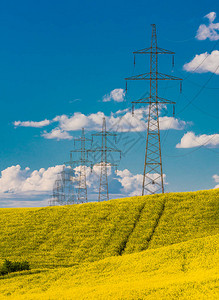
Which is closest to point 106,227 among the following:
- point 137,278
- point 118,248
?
point 118,248

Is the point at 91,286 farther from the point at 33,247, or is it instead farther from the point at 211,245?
the point at 33,247

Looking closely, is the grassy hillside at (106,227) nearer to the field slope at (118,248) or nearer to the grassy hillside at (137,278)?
the field slope at (118,248)

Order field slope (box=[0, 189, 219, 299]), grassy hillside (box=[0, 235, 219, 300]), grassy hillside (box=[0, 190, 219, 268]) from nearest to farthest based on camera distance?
grassy hillside (box=[0, 235, 219, 300]) < field slope (box=[0, 189, 219, 299]) < grassy hillside (box=[0, 190, 219, 268])

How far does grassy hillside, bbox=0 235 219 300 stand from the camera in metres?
25.7

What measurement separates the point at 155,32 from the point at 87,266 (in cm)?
4433

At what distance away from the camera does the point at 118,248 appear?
49.3 meters

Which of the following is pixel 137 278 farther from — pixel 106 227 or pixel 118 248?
pixel 106 227

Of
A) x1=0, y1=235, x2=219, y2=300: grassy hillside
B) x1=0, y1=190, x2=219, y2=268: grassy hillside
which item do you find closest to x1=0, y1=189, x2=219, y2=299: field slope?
x1=0, y1=235, x2=219, y2=300: grassy hillside

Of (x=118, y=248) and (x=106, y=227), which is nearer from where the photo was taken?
(x=118, y=248)

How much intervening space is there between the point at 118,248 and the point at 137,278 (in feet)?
56.3

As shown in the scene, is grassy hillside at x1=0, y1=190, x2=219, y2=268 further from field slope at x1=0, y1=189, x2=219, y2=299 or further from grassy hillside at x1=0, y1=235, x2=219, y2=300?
grassy hillside at x1=0, y1=235, x2=219, y2=300

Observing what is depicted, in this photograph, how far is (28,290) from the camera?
33.9 meters

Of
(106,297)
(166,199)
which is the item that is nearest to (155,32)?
(166,199)

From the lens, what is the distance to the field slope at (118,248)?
94.3 feet
